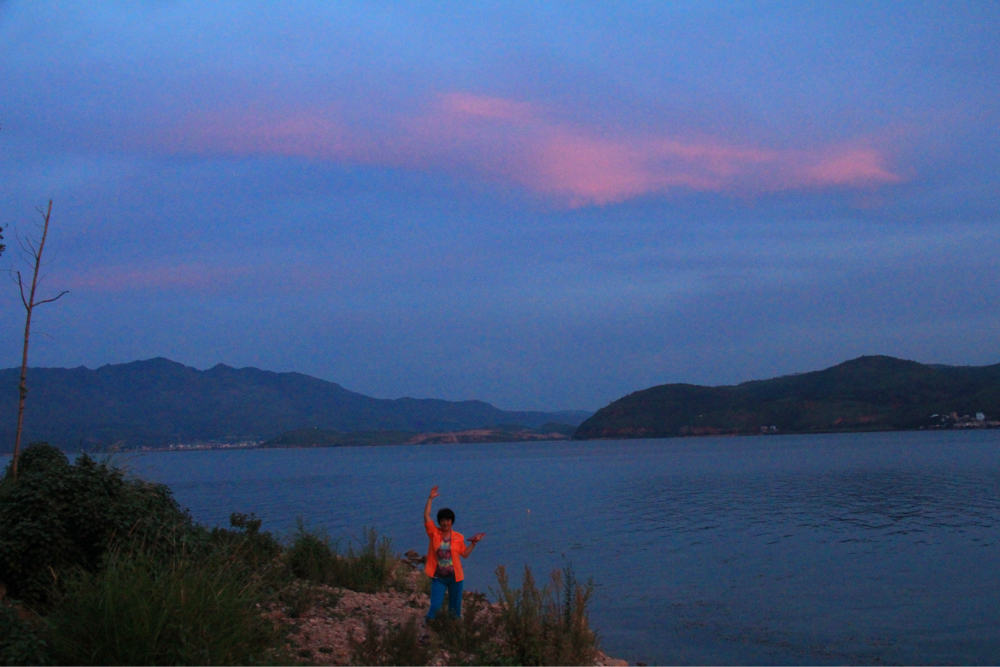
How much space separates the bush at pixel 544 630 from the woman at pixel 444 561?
127 centimetres

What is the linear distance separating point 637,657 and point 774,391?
193 m

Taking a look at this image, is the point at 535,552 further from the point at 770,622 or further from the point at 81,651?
the point at 81,651

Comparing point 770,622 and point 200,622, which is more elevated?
point 200,622

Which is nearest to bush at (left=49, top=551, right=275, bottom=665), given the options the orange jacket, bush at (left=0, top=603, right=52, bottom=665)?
bush at (left=0, top=603, right=52, bottom=665)

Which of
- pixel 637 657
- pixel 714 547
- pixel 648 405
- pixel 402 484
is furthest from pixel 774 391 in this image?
pixel 637 657

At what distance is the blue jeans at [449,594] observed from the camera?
10898 mm

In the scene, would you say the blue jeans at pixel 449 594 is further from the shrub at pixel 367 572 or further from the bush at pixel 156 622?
the shrub at pixel 367 572

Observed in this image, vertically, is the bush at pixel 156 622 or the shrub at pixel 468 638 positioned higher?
the bush at pixel 156 622

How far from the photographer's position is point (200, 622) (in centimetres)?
733

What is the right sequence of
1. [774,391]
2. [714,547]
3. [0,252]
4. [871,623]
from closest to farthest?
[0,252]
[871,623]
[714,547]
[774,391]

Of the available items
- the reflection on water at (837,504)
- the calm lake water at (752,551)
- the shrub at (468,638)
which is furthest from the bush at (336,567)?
the reflection on water at (837,504)

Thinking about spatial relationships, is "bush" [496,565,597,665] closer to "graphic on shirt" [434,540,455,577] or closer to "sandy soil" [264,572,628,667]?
"sandy soil" [264,572,628,667]

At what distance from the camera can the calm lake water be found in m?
14.7

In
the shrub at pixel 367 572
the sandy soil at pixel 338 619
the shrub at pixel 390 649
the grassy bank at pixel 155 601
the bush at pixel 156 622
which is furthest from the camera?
the shrub at pixel 367 572
